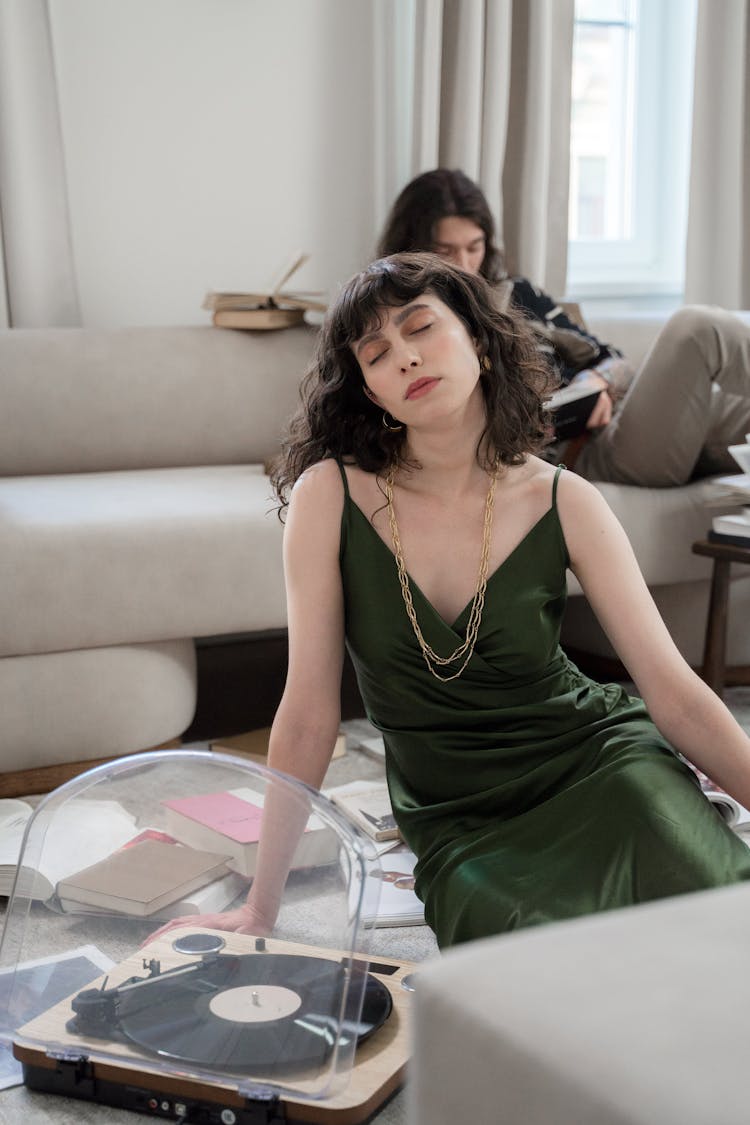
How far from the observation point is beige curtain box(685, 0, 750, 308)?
364cm

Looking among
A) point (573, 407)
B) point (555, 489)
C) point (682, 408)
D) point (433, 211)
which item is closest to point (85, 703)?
point (555, 489)

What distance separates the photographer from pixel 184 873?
1.20 meters

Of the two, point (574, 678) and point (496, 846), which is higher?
point (574, 678)

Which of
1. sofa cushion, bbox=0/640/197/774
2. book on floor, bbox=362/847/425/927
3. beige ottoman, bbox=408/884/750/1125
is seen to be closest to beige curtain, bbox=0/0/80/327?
sofa cushion, bbox=0/640/197/774

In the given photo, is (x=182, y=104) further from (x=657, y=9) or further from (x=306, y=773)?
(x=306, y=773)

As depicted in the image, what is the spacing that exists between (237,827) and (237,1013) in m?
0.17

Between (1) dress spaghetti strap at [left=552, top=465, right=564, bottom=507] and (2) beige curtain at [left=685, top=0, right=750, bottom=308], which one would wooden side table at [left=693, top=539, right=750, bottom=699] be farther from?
(2) beige curtain at [left=685, top=0, right=750, bottom=308]

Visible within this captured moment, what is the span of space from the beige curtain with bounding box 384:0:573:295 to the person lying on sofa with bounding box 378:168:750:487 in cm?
54

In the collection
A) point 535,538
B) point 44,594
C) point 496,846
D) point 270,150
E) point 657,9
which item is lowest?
point 496,846

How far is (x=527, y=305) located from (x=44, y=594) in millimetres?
1400

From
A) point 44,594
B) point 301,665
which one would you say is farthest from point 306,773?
point 44,594

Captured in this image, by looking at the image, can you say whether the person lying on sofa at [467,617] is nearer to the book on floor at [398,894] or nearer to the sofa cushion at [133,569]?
the book on floor at [398,894]

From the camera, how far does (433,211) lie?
8.93 feet

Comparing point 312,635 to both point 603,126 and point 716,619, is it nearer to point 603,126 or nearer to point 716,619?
point 716,619
